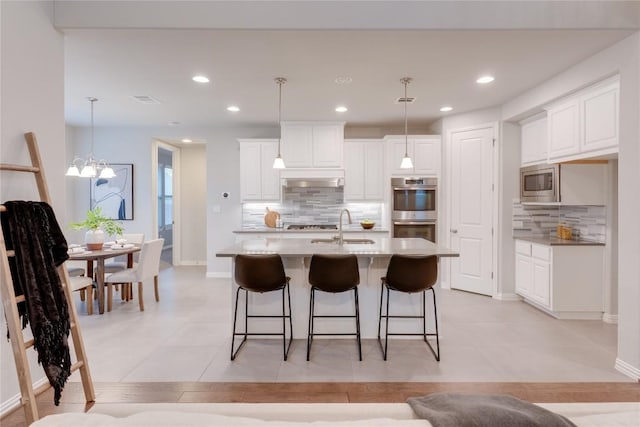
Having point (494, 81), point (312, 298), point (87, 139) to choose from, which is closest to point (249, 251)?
point (312, 298)

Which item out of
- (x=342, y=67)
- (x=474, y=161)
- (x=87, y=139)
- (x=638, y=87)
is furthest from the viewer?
(x=87, y=139)

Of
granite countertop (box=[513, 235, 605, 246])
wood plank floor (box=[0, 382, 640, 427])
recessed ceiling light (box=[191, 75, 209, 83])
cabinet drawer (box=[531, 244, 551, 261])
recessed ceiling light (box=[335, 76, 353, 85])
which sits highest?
recessed ceiling light (box=[191, 75, 209, 83])

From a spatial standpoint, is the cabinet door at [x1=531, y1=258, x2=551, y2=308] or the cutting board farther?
the cutting board

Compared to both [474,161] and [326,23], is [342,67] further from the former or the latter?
[474,161]

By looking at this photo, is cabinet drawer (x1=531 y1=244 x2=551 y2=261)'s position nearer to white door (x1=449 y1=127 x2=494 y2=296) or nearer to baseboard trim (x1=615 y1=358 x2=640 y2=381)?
white door (x1=449 y1=127 x2=494 y2=296)

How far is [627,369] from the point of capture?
2.77 m

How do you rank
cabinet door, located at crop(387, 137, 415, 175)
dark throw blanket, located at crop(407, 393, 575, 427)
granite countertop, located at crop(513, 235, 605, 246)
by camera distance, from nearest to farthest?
dark throw blanket, located at crop(407, 393, 575, 427) → granite countertop, located at crop(513, 235, 605, 246) → cabinet door, located at crop(387, 137, 415, 175)

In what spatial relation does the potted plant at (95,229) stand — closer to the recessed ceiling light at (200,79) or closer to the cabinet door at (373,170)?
the recessed ceiling light at (200,79)

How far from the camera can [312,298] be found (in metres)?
3.17

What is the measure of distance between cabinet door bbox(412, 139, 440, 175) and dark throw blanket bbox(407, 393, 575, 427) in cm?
467

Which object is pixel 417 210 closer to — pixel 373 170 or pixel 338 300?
pixel 373 170

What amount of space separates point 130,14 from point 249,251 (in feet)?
6.72

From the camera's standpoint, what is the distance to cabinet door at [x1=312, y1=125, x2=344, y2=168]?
5766 millimetres

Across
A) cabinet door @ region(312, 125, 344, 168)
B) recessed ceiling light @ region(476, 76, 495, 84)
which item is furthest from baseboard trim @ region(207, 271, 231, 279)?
recessed ceiling light @ region(476, 76, 495, 84)
